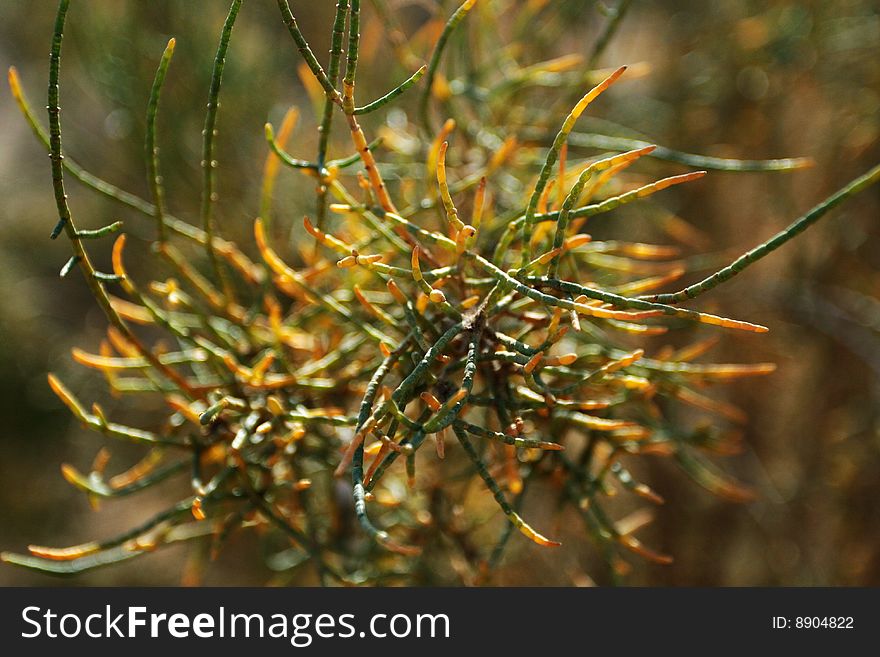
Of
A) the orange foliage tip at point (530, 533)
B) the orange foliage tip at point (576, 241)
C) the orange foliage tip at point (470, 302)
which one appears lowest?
the orange foliage tip at point (530, 533)

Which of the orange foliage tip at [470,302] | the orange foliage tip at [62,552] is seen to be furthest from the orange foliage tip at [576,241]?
the orange foliage tip at [62,552]

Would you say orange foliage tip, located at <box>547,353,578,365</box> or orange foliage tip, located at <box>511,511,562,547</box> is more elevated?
orange foliage tip, located at <box>547,353,578,365</box>

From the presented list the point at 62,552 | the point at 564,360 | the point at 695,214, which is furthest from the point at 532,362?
the point at 695,214

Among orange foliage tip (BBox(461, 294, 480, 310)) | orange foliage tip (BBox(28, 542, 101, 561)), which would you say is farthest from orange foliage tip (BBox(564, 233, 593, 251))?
orange foliage tip (BBox(28, 542, 101, 561))

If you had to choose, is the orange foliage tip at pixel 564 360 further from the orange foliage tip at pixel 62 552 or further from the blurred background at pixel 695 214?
the blurred background at pixel 695 214

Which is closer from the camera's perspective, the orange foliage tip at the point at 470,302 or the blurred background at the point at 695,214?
the orange foliage tip at the point at 470,302

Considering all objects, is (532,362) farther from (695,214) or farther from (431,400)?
(695,214)

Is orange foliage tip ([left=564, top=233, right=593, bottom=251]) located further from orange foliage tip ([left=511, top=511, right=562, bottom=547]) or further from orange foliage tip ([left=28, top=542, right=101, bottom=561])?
orange foliage tip ([left=28, top=542, right=101, bottom=561])


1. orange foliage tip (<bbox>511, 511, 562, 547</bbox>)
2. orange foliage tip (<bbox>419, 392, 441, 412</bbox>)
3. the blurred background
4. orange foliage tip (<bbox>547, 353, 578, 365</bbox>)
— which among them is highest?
the blurred background
